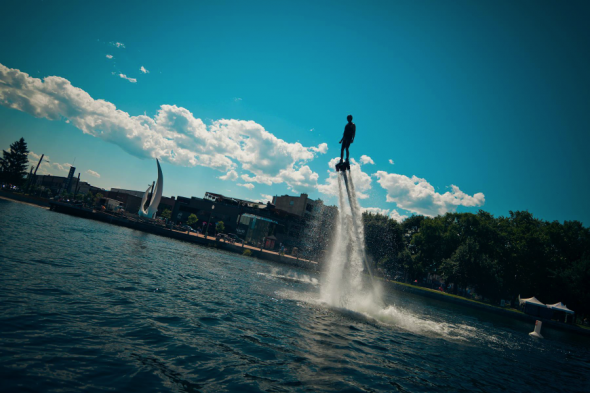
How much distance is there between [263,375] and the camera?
5574 mm

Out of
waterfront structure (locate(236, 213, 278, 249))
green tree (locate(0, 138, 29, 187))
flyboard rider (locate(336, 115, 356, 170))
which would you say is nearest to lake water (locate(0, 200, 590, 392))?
flyboard rider (locate(336, 115, 356, 170))

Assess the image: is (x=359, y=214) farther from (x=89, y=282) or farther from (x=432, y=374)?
(x=89, y=282)

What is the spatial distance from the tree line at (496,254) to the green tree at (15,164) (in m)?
92.1

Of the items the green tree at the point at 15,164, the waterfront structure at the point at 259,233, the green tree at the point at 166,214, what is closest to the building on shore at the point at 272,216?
the waterfront structure at the point at 259,233

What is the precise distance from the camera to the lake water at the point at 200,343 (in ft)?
15.8

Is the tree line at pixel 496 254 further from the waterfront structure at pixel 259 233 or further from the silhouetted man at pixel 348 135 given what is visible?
the silhouetted man at pixel 348 135

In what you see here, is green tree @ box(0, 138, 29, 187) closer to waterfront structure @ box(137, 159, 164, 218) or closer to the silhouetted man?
waterfront structure @ box(137, 159, 164, 218)

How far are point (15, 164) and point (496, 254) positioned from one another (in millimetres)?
118102

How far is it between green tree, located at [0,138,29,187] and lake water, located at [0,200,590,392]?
271 ft

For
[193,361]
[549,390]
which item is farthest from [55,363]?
[549,390]

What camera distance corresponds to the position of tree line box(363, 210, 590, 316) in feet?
138

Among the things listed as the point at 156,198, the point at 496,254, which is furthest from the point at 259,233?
the point at 496,254

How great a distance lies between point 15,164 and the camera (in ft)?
238

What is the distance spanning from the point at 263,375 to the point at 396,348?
21.3 feet
